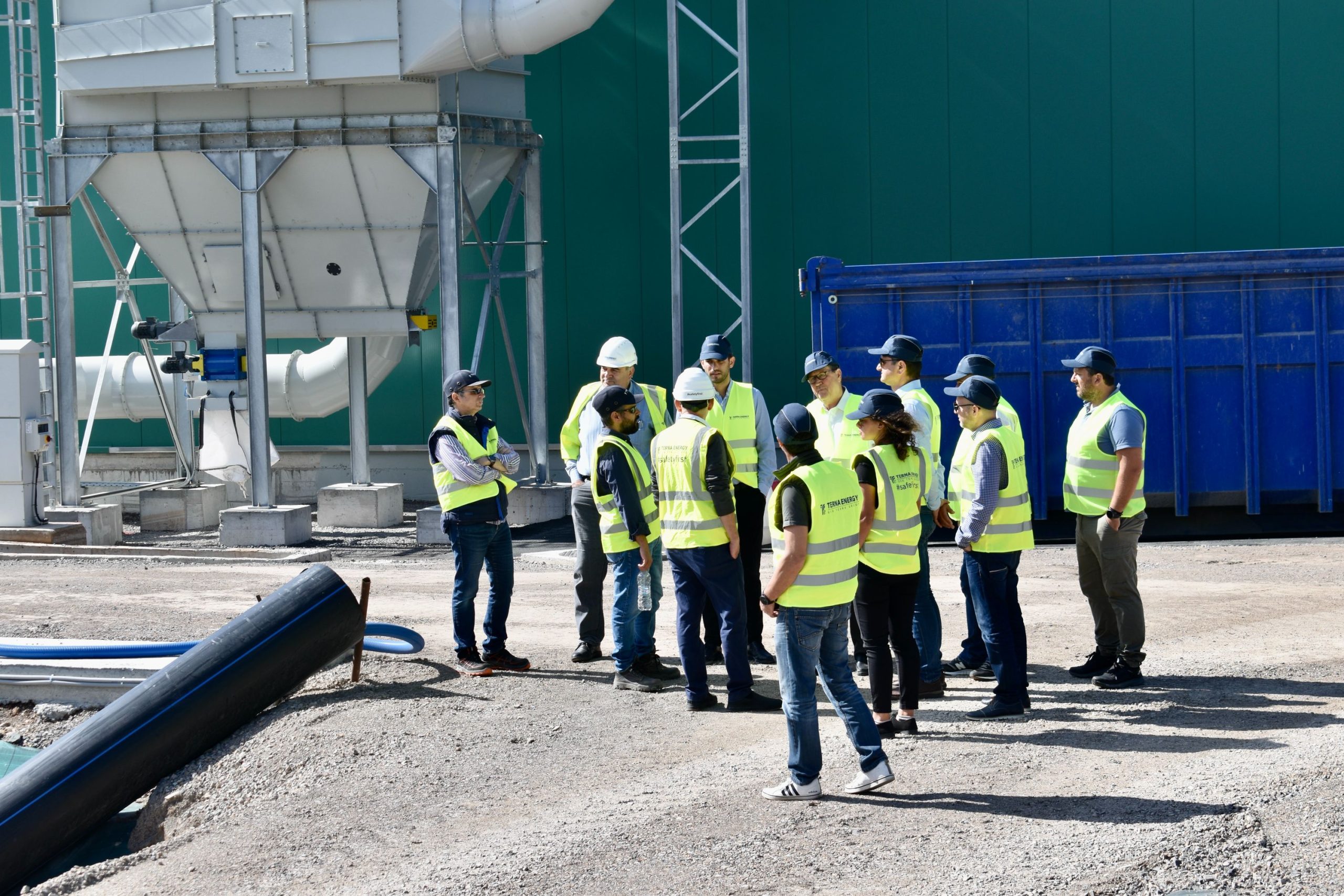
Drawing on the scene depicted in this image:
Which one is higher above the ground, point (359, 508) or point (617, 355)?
point (617, 355)

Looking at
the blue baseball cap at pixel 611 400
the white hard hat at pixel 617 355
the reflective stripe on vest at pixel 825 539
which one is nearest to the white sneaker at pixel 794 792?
the reflective stripe on vest at pixel 825 539

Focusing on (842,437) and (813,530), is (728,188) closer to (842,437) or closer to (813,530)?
(842,437)

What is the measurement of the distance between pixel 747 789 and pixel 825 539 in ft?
4.13

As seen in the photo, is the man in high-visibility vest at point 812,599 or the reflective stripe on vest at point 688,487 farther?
the reflective stripe on vest at point 688,487

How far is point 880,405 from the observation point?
6.55 m

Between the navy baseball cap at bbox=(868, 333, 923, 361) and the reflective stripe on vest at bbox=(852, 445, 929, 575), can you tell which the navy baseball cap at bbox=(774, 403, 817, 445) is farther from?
the navy baseball cap at bbox=(868, 333, 923, 361)

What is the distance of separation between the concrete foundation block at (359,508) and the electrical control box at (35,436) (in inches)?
119

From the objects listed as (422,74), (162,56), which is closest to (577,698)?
(422,74)

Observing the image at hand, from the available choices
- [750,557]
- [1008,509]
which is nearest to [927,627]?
[1008,509]

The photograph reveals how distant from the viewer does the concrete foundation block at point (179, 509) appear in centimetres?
1647

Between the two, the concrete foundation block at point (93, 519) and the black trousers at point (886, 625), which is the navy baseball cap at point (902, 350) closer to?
the black trousers at point (886, 625)

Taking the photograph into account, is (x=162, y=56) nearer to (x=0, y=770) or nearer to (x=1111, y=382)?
(x=0, y=770)

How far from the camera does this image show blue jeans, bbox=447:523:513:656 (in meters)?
8.39

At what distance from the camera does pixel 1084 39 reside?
16281mm
